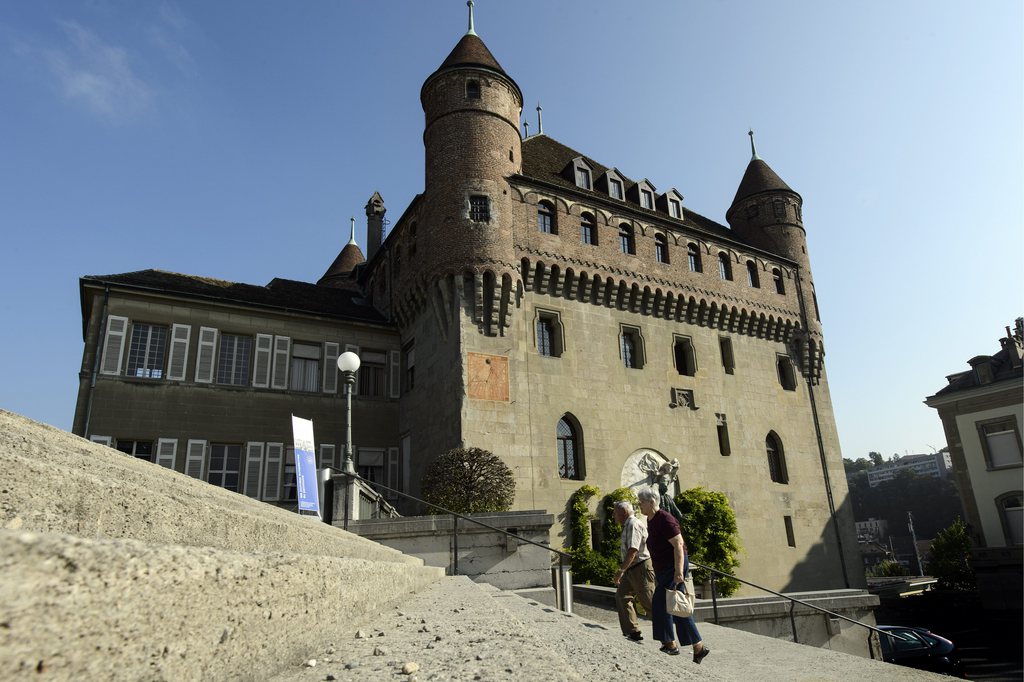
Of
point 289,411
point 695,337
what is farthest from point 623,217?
point 289,411

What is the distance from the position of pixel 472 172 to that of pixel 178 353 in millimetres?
10899

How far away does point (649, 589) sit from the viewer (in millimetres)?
7129

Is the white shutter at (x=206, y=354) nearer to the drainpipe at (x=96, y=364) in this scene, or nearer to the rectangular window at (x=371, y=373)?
the drainpipe at (x=96, y=364)

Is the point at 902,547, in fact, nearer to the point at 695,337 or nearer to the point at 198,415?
the point at 695,337

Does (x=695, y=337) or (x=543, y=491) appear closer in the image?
(x=543, y=491)

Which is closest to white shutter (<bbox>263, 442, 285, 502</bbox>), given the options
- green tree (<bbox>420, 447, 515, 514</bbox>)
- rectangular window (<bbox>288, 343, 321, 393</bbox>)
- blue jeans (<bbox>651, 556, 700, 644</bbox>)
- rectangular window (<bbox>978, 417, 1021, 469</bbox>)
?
rectangular window (<bbox>288, 343, 321, 393</bbox>)

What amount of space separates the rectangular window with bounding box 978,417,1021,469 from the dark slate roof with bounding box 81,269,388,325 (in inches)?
1189

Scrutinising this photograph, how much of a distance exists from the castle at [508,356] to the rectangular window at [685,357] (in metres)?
0.07

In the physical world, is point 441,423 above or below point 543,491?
above

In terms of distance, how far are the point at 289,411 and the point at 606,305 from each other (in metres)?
11.4

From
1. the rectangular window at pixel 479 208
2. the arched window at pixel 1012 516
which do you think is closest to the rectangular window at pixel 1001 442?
the arched window at pixel 1012 516

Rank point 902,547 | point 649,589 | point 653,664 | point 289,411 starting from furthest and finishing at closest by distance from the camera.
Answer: point 902,547, point 289,411, point 649,589, point 653,664

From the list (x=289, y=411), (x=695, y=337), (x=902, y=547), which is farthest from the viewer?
(x=902, y=547)

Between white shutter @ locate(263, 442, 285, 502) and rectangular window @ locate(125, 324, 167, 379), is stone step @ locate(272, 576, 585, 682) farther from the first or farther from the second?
rectangular window @ locate(125, 324, 167, 379)
